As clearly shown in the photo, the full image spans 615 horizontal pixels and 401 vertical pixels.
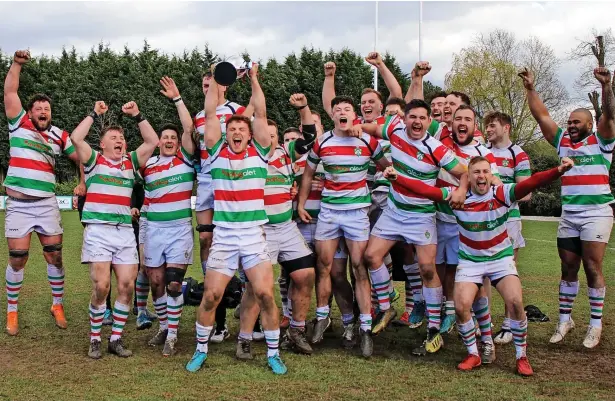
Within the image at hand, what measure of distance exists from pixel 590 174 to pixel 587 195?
0.24 meters

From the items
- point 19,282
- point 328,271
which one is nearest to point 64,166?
point 19,282

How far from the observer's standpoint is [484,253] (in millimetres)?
6547

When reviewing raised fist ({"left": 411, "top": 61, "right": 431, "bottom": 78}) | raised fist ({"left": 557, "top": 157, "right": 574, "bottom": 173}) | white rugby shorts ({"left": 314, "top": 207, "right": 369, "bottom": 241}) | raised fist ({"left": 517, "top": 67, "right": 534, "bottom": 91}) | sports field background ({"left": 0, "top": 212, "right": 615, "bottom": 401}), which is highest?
raised fist ({"left": 411, "top": 61, "right": 431, "bottom": 78})

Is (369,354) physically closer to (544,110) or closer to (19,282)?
(544,110)

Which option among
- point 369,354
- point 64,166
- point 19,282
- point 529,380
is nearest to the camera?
point 529,380

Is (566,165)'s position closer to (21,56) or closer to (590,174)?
(590,174)

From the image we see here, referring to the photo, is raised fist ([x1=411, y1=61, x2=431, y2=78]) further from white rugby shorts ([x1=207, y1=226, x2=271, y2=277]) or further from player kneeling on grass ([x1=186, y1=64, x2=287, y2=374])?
white rugby shorts ([x1=207, y1=226, x2=271, y2=277])

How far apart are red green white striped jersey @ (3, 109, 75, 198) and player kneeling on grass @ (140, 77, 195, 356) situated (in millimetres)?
1591

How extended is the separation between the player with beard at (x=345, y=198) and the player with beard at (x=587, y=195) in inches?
79.3

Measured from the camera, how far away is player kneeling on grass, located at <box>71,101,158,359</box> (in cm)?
700

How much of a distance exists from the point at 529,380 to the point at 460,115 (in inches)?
114

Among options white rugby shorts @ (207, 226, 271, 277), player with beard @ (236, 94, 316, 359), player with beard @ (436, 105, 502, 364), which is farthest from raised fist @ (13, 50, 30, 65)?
player with beard @ (436, 105, 502, 364)

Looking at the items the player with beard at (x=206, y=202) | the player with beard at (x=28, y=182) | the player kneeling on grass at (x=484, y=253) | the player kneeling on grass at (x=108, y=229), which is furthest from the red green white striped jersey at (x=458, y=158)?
the player with beard at (x=28, y=182)

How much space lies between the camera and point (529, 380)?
20.1 ft
